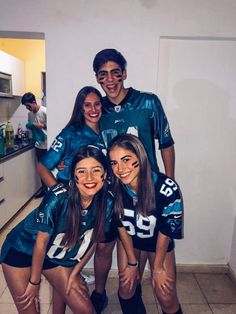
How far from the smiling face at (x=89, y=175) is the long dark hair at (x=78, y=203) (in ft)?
0.06

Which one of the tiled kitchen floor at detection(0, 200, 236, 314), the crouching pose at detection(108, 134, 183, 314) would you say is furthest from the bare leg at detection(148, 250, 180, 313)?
the tiled kitchen floor at detection(0, 200, 236, 314)

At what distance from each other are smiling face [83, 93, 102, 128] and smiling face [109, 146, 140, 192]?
0.34 m

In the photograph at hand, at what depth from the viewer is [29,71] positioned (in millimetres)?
4414

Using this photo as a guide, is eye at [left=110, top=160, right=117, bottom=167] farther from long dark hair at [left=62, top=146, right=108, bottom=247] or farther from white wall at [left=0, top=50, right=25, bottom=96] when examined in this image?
white wall at [left=0, top=50, right=25, bottom=96]

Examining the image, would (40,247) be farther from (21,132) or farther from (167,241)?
(21,132)

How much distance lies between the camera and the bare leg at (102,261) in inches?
71.3

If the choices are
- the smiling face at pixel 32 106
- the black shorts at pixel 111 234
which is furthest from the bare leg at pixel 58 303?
the smiling face at pixel 32 106

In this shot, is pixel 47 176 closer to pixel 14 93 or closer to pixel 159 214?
Answer: pixel 159 214

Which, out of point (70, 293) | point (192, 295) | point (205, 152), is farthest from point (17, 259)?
point (205, 152)

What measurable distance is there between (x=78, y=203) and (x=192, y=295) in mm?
1349

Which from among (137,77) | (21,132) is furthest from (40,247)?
(21,132)

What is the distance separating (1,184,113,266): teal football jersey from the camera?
1356mm

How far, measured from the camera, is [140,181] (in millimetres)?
1449

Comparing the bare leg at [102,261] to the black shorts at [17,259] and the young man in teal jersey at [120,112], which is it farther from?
the black shorts at [17,259]
